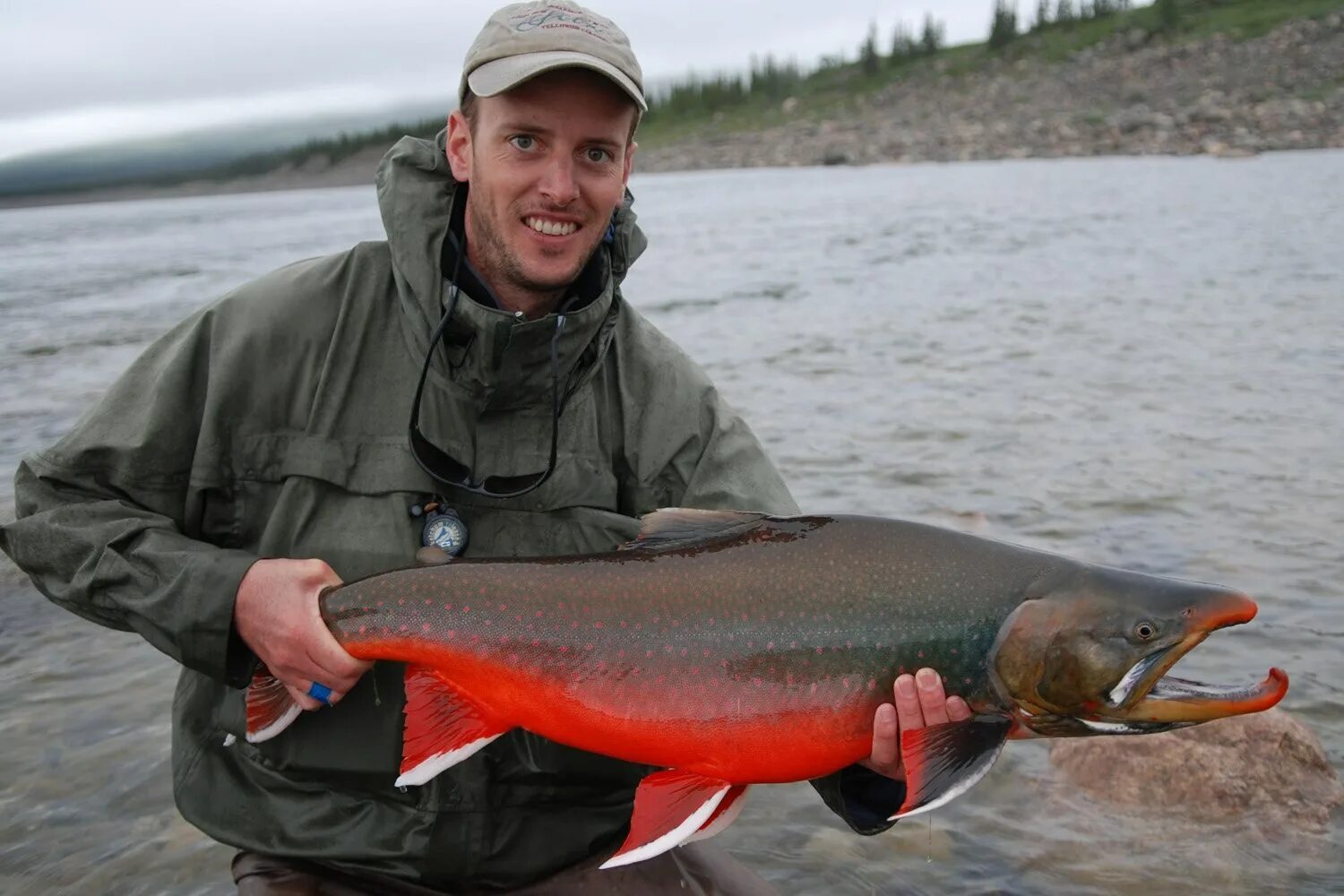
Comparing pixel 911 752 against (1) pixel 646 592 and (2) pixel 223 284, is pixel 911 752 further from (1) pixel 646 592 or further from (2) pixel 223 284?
(2) pixel 223 284

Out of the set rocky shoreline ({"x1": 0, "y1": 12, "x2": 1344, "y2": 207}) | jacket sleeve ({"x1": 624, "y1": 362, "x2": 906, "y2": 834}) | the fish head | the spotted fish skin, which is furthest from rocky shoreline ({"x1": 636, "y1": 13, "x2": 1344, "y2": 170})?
the spotted fish skin

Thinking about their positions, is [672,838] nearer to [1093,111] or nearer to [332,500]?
→ [332,500]

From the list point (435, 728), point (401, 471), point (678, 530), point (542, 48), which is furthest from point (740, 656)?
point (542, 48)

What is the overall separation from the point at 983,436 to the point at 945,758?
6.54m

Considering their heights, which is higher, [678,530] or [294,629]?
[678,530]

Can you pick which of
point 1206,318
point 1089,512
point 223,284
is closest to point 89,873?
point 1089,512

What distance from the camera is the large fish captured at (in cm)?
242

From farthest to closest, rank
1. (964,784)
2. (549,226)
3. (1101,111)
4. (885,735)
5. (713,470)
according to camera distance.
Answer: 1. (1101,111)
2. (713,470)
3. (549,226)
4. (885,735)
5. (964,784)

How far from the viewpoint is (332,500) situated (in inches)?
111

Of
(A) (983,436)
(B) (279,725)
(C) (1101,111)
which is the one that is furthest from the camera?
(C) (1101,111)

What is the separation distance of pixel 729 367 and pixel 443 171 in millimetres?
8284

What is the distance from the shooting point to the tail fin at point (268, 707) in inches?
102

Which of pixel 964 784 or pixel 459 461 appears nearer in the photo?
pixel 964 784

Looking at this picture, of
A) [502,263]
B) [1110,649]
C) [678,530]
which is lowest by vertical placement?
[1110,649]
